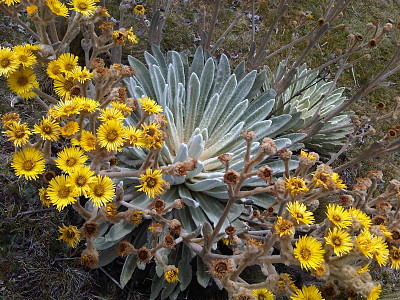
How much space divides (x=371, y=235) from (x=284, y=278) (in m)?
0.39

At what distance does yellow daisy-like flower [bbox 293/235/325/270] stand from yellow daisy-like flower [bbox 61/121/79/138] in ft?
3.38

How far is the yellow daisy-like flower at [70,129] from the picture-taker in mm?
1638

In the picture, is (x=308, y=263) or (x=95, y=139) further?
(x=95, y=139)

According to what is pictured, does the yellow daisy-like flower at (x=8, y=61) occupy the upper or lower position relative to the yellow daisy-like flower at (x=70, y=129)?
upper

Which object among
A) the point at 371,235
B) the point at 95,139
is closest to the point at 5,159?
the point at 95,139

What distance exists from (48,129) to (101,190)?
34 centimetres

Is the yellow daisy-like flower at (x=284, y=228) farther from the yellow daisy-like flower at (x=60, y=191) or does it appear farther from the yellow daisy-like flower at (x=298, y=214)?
the yellow daisy-like flower at (x=60, y=191)

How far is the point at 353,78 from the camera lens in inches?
174

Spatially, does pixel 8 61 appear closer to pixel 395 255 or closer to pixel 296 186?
pixel 296 186

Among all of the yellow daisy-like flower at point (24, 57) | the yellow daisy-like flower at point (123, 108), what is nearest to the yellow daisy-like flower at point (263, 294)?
the yellow daisy-like flower at point (123, 108)

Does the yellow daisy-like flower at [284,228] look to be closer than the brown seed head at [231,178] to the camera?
Yes

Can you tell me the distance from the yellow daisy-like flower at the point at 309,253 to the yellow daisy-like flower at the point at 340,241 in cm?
5

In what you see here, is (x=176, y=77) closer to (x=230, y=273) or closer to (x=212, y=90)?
(x=212, y=90)

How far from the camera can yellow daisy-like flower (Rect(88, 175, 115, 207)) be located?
1576 millimetres
